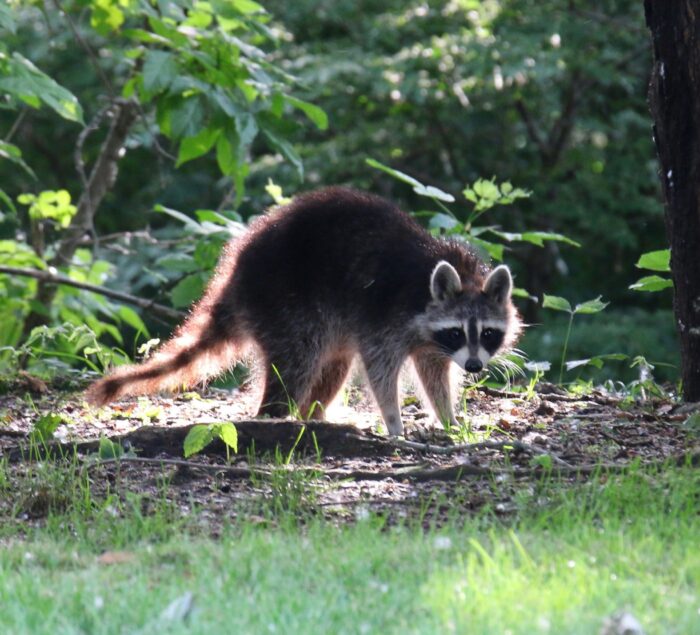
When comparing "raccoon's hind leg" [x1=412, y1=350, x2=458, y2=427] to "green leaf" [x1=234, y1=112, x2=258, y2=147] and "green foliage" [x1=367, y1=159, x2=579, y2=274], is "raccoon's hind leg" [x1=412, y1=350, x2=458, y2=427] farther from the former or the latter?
"green leaf" [x1=234, y1=112, x2=258, y2=147]

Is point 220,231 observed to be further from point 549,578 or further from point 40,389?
point 549,578

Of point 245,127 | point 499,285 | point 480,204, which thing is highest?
point 245,127

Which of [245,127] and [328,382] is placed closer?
[245,127]

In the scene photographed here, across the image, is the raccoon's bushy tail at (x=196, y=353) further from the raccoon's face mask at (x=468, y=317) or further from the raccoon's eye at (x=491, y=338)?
the raccoon's eye at (x=491, y=338)

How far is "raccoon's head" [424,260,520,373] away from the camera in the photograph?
6941 mm

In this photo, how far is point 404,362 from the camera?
7145 millimetres

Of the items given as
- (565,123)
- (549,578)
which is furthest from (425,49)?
(549,578)

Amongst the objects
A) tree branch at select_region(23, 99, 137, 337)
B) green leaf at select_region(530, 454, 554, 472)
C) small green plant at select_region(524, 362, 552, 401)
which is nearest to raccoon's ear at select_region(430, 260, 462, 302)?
small green plant at select_region(524, 362, 552, 401)

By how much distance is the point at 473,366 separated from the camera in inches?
269

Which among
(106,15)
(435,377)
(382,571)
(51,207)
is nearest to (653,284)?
(435,377)

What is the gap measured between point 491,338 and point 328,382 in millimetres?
992

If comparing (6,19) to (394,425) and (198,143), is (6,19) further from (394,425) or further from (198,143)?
(394,425)

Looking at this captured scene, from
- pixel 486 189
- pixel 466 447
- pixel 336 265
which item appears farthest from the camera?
pixel 486 189

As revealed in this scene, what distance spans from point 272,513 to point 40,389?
10.6 ft
